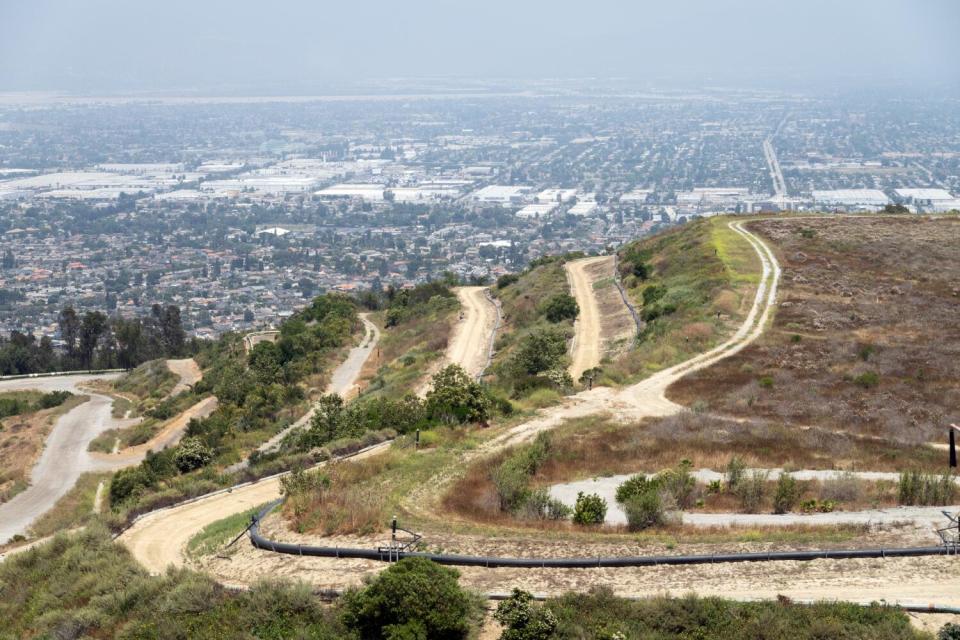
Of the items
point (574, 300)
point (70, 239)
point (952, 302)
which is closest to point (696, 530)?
point (952, 302)

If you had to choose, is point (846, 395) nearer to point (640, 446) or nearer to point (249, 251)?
point (640, 446)

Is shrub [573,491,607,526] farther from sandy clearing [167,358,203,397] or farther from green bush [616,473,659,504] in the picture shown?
sandy clearing [167,358,203,397]

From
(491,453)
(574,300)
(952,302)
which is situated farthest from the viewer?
(574,300)

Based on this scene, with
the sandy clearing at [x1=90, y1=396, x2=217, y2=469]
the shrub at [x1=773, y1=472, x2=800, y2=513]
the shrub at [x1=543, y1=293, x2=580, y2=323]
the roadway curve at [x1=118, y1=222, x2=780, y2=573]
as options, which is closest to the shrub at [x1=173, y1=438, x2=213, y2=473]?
the roadway curve at [x1=118, y1=222, x2=780, y2=573]

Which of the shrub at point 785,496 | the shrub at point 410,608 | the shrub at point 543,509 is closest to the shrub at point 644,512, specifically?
the shrub at point 543,509

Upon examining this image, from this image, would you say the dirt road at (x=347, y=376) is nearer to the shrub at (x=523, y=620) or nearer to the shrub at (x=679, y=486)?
the shrub at (x=679, y=486)

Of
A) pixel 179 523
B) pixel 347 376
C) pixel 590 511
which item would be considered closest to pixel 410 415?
pixel 179 523
